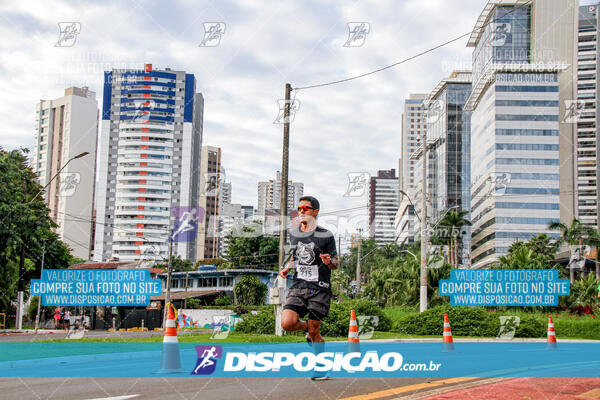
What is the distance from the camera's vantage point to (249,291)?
49.1 metres

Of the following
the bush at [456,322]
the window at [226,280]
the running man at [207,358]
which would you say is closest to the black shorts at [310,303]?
the running man at [207,358]

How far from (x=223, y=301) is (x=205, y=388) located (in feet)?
151

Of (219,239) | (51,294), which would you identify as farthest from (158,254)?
(51,294)

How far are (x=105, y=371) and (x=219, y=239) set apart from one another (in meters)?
176

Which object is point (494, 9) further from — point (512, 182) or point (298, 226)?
point (298, 226)

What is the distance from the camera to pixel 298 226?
21.1 ft

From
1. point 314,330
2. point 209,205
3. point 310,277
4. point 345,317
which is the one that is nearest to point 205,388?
point 314,330

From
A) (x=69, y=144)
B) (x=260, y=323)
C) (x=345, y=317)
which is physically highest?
(x=69, y=144)

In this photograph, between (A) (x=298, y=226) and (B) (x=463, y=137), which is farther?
(B) (x=463, y=137)

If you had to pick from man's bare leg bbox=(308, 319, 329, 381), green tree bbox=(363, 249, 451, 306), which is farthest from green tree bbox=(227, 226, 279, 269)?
man's bare leg bbox=(308, 319, 329, 381)

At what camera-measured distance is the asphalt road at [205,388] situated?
5.47 m

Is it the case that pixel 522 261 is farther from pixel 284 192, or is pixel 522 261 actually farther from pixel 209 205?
pixel 209 205

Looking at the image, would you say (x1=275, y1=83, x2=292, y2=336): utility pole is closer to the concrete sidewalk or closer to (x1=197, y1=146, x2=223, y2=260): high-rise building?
the concrete sidewalk

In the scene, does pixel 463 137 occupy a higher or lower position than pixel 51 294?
higher
